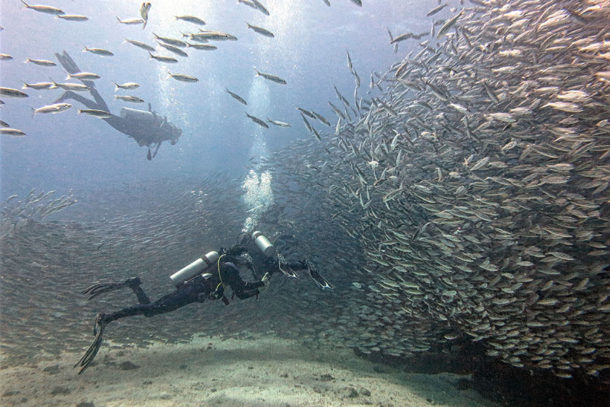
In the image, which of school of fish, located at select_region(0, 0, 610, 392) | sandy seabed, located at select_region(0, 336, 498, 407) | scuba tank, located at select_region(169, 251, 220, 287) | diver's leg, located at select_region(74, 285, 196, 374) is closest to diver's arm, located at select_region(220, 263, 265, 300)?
scuba tank, located at select_region(169, 251, 220, 287)

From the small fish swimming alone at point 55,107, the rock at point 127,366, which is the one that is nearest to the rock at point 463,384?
the rock at point 127,366

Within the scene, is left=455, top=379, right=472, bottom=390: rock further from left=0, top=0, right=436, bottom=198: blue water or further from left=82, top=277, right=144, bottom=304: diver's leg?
left=0, top=0, right=436, bottom=198: blue water

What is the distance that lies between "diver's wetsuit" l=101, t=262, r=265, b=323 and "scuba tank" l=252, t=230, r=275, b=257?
91 cm

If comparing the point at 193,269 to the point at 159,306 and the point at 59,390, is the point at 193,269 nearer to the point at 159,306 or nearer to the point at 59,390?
the point at 159,306

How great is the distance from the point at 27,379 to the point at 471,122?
408 inches

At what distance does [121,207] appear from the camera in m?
22.0

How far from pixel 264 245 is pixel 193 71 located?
72.9 meters

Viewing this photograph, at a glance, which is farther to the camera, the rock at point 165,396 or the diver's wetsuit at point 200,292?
the diver's wetsuit at point 200,292

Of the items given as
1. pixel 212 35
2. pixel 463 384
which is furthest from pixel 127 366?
pixel 463 384

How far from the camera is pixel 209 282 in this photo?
6191 mm

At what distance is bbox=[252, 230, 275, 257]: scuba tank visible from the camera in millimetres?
6823

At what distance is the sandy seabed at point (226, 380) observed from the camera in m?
4.77

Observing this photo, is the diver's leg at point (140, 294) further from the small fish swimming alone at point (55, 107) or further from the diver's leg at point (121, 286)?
the small fish swimming alone at point (55, 107)

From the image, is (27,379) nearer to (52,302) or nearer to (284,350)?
(52,302)
